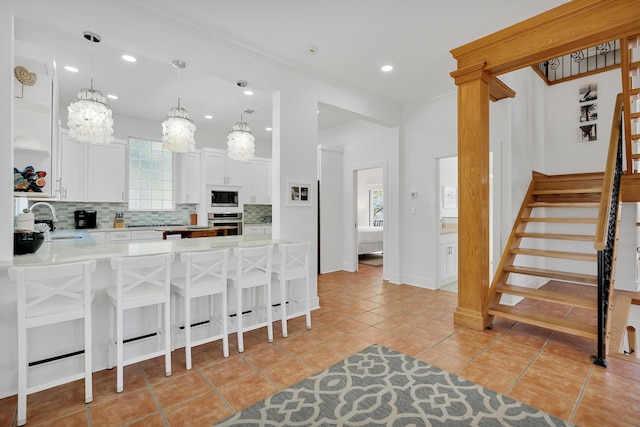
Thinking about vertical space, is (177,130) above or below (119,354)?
above

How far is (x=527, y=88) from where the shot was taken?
4734 mm

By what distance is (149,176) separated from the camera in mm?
6312

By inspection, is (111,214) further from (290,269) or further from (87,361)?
(87,361)

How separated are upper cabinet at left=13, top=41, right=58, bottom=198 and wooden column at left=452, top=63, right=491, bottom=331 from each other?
13.2 feet

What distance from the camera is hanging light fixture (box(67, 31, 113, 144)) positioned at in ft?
8.64

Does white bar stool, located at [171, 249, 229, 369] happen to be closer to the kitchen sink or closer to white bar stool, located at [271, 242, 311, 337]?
white bar stool, located at [271, 242, 311, 337]

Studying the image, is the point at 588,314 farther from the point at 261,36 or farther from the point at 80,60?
the point at 80,60

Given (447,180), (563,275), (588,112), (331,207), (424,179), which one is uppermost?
(588,112)

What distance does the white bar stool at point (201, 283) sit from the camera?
8.45ft

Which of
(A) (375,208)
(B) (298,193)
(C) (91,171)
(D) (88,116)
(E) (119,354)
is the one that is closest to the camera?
(E) (119,354)

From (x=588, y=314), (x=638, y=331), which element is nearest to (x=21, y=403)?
(x=588, y=314)

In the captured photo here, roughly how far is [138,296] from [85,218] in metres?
4.22

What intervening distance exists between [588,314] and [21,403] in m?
5.37

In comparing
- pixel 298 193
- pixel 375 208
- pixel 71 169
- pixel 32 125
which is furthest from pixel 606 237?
pixel 375 208
